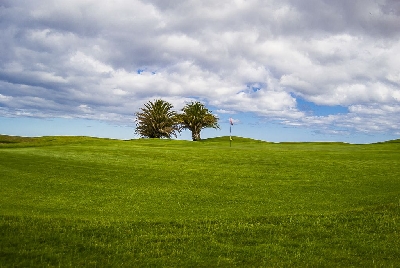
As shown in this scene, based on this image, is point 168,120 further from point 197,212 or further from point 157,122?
point 197,212

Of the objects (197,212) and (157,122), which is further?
(157,122)

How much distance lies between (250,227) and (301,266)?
14.4 ft

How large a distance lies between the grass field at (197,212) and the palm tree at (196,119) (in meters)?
81.1

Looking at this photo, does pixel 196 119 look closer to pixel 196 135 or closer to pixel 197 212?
pixel 196 135

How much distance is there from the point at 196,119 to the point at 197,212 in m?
97.9

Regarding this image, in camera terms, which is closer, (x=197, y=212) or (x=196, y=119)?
(x=197, y=212)

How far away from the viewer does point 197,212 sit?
1952cm

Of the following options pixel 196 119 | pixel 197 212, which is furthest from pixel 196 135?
pixel 197 212

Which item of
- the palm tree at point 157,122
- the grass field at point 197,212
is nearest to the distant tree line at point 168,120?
the palm tree at point 157,122

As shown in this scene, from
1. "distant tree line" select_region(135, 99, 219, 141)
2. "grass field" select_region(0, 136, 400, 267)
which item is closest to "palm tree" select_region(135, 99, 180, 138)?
"distant tree line" select_region(135, 99, 219, 141)

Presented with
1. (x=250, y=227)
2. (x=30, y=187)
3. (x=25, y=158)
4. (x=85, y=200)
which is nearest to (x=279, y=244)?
(x=250, y=227)

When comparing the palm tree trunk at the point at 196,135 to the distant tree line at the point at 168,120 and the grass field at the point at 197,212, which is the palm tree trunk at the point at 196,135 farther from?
the grass field at the point at 197,212

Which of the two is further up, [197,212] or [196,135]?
[196,135]

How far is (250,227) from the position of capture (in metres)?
16.5
